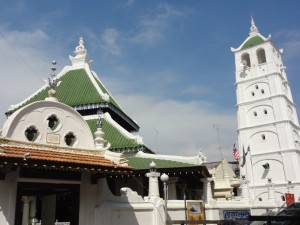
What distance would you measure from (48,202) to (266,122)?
1407 inches

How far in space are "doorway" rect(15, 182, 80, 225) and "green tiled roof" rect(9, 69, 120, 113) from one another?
25.9ft

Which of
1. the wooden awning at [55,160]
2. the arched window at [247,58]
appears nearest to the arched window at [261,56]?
the arched window at [247,58]

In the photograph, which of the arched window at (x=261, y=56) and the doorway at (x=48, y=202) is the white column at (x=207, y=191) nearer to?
the doorway at (x=48, y=202)

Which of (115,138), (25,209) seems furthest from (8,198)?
(115,138)

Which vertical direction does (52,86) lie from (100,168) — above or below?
above

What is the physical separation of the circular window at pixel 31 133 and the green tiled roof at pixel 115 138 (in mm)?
9631

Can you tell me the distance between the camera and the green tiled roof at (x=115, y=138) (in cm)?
2189

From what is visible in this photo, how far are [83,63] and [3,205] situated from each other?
19714mm

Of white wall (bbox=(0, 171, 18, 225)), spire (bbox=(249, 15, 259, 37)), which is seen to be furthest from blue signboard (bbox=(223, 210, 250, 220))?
spire (bbox=(249, 15, 259, 37))

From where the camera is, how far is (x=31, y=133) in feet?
41.5

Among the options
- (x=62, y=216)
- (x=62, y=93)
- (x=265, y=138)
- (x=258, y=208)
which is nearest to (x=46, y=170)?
(x=62, y=216)

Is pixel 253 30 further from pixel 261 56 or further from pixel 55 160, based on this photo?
pixel 55 160

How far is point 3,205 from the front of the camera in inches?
434

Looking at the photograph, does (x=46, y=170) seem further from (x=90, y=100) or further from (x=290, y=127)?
(x=290, y=127)
